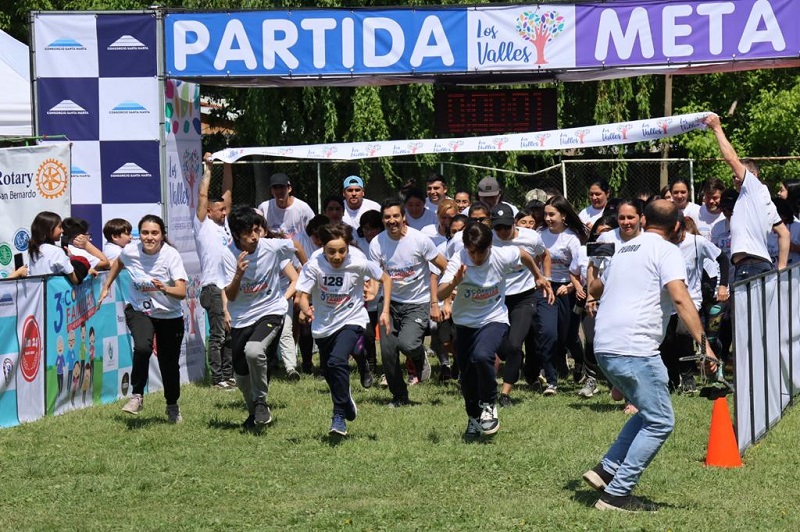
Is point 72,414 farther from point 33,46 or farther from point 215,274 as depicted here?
point 33,46

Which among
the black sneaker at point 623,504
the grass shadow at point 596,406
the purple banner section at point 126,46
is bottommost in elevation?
the grass shadow at point 596,406

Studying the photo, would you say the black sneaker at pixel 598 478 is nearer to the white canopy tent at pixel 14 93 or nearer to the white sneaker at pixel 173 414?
the white sneaker at pixel 173 414

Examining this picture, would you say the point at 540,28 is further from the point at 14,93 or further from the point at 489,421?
the point at 14,93

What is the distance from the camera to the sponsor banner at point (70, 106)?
44.6ft

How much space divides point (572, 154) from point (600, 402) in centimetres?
1479

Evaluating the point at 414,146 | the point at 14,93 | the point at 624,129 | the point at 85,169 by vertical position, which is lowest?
the point at 85,169

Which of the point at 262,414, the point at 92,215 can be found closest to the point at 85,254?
the point at 92,215

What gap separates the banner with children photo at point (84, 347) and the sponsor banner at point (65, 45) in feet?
9.33

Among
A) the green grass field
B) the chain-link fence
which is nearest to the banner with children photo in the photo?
the green grass field

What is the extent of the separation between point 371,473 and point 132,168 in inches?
252

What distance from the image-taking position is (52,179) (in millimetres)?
12766

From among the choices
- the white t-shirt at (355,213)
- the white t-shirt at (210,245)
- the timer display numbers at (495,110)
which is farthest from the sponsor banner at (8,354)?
the timer display numbers at (495,110)

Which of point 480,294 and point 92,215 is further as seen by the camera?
point 92,215

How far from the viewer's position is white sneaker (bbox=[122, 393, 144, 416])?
10680mm
